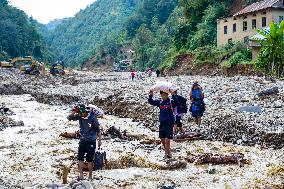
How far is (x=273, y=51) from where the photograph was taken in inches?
1129

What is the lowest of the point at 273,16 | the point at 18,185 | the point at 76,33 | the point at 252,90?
the point at 18,185

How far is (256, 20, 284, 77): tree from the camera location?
27547mm

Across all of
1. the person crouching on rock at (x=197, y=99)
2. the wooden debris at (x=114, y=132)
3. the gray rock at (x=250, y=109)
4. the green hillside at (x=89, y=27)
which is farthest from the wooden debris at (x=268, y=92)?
the green hillside at (x=89, y=27)

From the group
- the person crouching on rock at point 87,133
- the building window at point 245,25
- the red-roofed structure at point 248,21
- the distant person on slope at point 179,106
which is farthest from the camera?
the building window at point 245,25

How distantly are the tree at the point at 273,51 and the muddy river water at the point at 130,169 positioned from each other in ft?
51.8

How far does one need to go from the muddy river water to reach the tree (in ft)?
51.8

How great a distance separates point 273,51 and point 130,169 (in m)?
21.6

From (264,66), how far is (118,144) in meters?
20.7

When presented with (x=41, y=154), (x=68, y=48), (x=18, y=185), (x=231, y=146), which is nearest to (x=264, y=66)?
(x=231, y=146)

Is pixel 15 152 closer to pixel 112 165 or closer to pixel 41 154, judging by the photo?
pixel 41 154

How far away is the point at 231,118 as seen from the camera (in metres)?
13.7

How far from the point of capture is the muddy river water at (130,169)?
337 inches

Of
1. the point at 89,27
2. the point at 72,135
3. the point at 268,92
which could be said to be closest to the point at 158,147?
the point at 72,135

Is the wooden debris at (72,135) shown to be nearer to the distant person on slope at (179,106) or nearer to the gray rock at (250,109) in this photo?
the distant person on slope at (179,106)
